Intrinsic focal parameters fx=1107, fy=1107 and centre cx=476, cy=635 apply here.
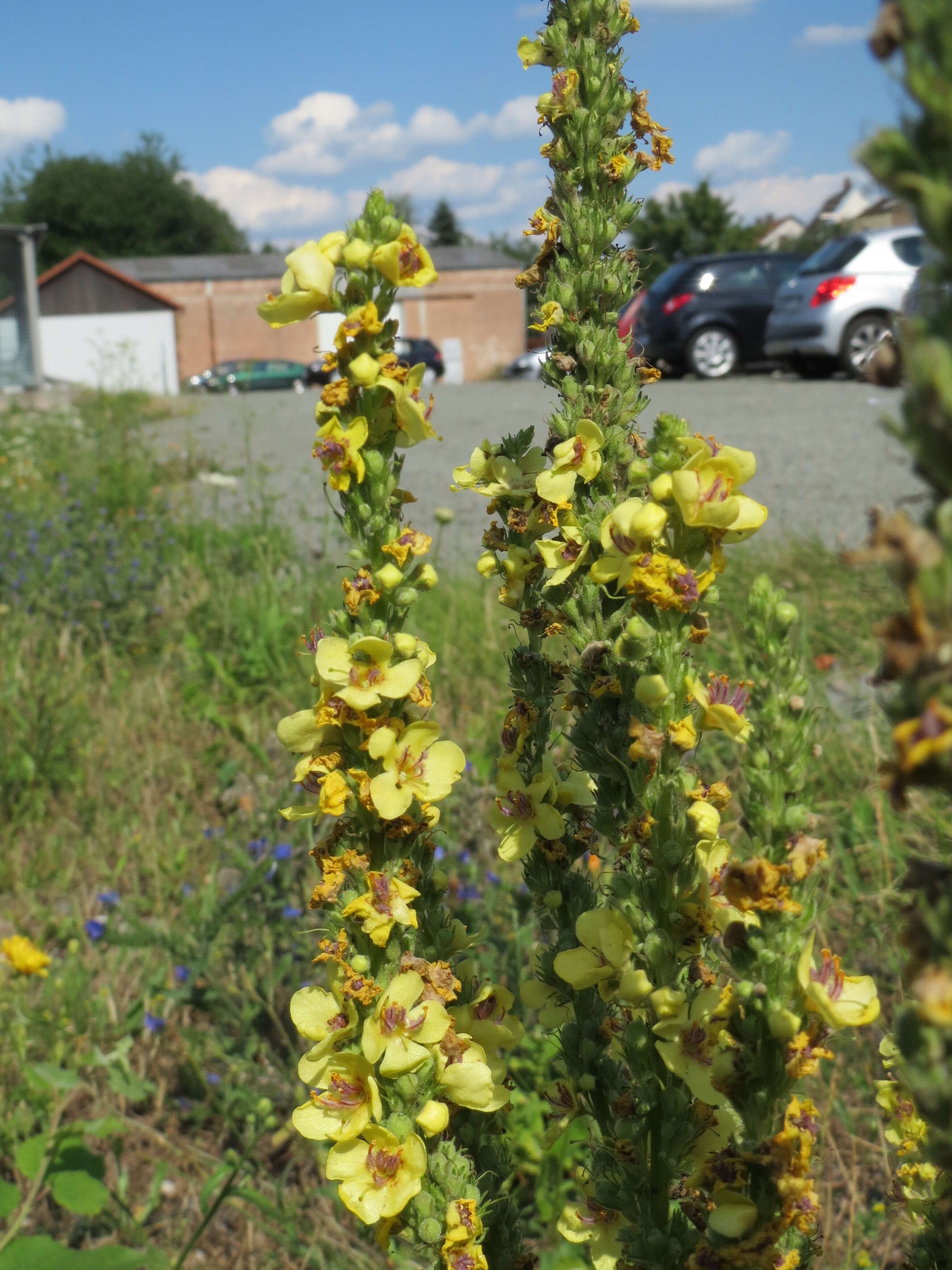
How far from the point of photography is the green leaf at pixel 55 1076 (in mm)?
1982

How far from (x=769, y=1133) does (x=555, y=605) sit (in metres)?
0.57

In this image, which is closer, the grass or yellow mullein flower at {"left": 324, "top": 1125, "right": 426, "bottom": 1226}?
yellow mullein flower at {"left": 324, "top": 1125, "right": 426, "bottom": 1226}

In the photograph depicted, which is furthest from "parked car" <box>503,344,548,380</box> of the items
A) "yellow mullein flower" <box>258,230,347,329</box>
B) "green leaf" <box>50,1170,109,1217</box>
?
A: "yellow mullein flower" <box>258,230,347,329</box>

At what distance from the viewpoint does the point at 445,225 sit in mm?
71438

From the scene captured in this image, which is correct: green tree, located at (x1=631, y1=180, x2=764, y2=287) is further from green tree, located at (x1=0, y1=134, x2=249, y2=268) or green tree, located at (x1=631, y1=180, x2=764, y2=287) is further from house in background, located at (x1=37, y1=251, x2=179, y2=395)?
green tree, located at (x1=0, y1=134, x2=249, y2=268)

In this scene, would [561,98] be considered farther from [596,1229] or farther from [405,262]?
[596,1229]

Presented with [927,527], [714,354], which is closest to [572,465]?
[927,527]

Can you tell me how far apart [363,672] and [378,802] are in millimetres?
119

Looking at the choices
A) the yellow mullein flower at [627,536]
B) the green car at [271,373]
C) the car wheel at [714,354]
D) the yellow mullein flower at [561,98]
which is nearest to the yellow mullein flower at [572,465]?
the yellow mullein flower at [627,536]

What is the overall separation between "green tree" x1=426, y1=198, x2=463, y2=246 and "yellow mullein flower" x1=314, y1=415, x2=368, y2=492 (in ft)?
238

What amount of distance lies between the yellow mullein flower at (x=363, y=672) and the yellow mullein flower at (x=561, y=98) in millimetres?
739

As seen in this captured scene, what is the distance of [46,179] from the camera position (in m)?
63.2

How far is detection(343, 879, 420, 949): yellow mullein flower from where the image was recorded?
39.4 inches

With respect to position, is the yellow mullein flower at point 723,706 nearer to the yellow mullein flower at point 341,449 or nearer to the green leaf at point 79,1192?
the yellow mullein flower at point 341,449
